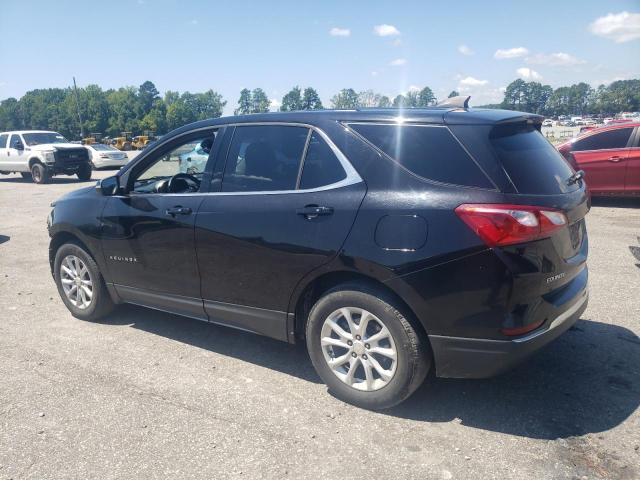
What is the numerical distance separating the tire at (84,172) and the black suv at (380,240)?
17814 millimetres

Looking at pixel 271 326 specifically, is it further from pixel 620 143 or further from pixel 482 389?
pixel 620 143

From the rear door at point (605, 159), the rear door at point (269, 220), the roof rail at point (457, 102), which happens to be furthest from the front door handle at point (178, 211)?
the rear door at point (605, 159)

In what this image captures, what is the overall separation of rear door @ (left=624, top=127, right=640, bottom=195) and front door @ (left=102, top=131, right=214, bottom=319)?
9.00 m

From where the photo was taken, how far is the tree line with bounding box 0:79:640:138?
114m

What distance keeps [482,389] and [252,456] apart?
1.60 meters

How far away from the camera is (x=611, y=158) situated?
33.6ft

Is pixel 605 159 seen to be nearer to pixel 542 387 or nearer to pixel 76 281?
pixel 542 387

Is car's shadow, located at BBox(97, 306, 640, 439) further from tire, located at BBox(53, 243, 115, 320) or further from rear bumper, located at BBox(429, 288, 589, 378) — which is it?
tire, located at BBox(53, 243, 115, 320)

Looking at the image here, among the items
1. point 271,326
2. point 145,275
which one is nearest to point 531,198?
point 271,326

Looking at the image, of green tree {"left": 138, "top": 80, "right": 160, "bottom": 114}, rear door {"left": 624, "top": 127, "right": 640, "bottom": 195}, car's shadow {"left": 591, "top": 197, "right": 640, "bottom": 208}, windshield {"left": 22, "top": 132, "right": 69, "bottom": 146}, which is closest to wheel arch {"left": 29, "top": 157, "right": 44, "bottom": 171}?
windshield {"left": 22, "top": 132, "right": 69, "bottom": 146}

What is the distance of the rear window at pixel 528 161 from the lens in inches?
115

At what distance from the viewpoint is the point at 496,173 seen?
2875mm

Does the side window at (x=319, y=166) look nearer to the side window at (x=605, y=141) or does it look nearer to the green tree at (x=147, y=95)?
the side window at (x=605, y=141)

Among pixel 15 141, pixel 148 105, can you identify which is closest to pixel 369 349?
pixel 15 141
